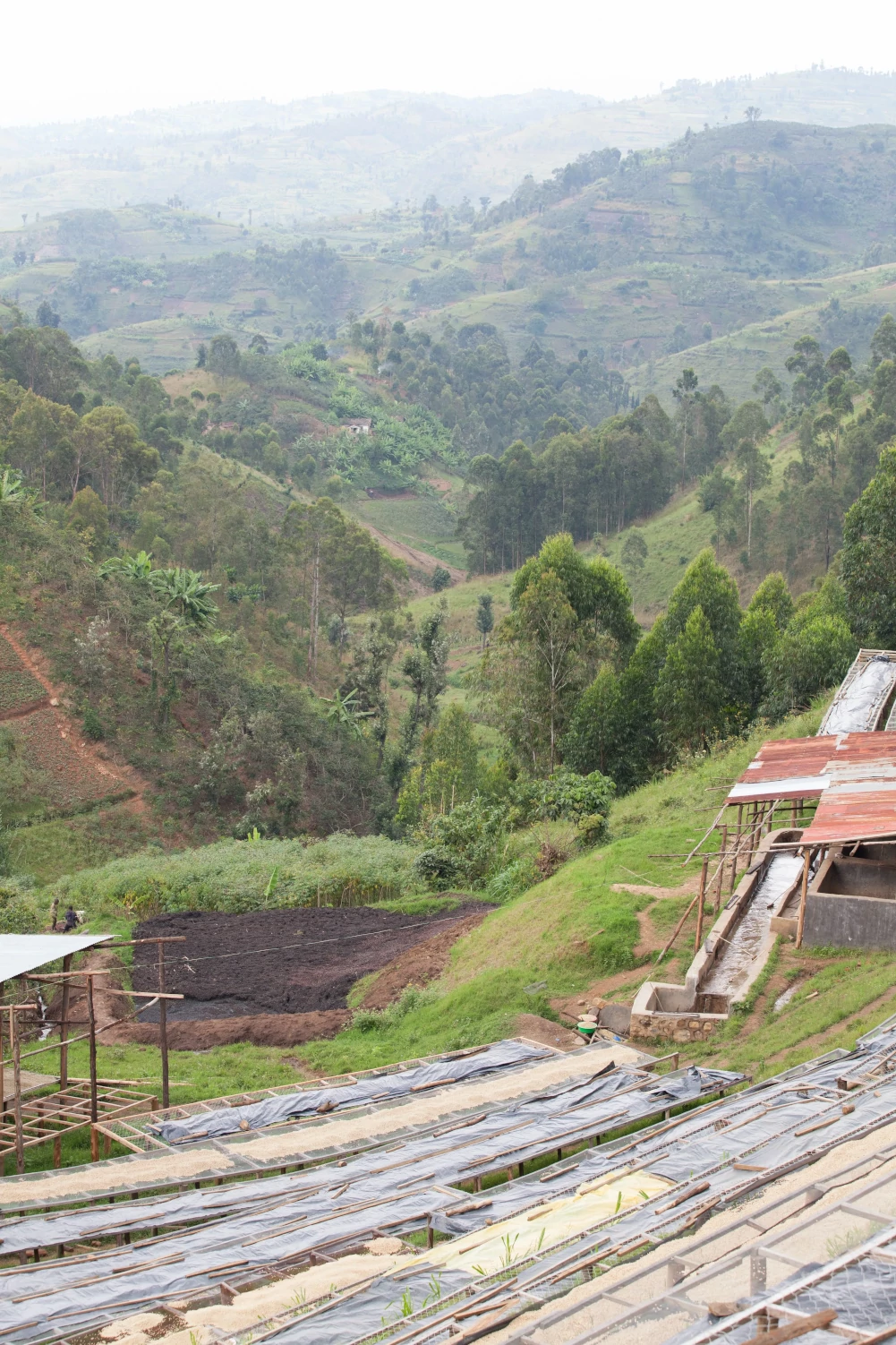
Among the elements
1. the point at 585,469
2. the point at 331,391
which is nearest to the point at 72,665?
the point at 585,469

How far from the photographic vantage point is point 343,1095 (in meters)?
14.3

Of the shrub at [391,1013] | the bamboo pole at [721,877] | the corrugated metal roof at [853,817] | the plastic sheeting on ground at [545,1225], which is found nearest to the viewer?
the plastic sheeting on ground at [545,1225]

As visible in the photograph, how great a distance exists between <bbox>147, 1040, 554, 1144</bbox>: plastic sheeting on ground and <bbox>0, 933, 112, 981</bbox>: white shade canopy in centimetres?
220

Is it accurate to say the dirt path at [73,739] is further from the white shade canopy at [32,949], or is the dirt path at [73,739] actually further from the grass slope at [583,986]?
the white shade canopy at [32,949]

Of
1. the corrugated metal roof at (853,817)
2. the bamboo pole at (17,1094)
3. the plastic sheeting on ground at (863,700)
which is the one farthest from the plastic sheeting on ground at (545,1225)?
the plastic sheeting on ground at (863,700)

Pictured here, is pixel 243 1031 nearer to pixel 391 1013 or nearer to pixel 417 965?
pixel 391 1013

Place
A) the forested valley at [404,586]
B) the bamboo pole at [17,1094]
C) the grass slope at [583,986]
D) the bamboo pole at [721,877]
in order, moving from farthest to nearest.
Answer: the forested valley at [404,586]
the bamboo pole at [721,877]
the grass slope at [583,986]
the bamboo pole at [17,1094]

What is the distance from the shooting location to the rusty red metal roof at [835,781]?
52.7 ft

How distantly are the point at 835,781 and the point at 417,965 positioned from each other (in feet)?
25.4

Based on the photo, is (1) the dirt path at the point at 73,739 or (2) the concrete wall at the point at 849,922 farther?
(1) the dirt path at the point at 73,739

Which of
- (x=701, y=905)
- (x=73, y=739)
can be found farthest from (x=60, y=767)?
(x=701, y=905)

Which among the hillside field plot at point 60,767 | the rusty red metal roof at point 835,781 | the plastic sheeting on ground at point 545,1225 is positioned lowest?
the hillside field plot at point 60,767

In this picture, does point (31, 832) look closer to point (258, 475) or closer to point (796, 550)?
point (796, 550)

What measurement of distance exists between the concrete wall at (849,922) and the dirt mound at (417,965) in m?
6.94
